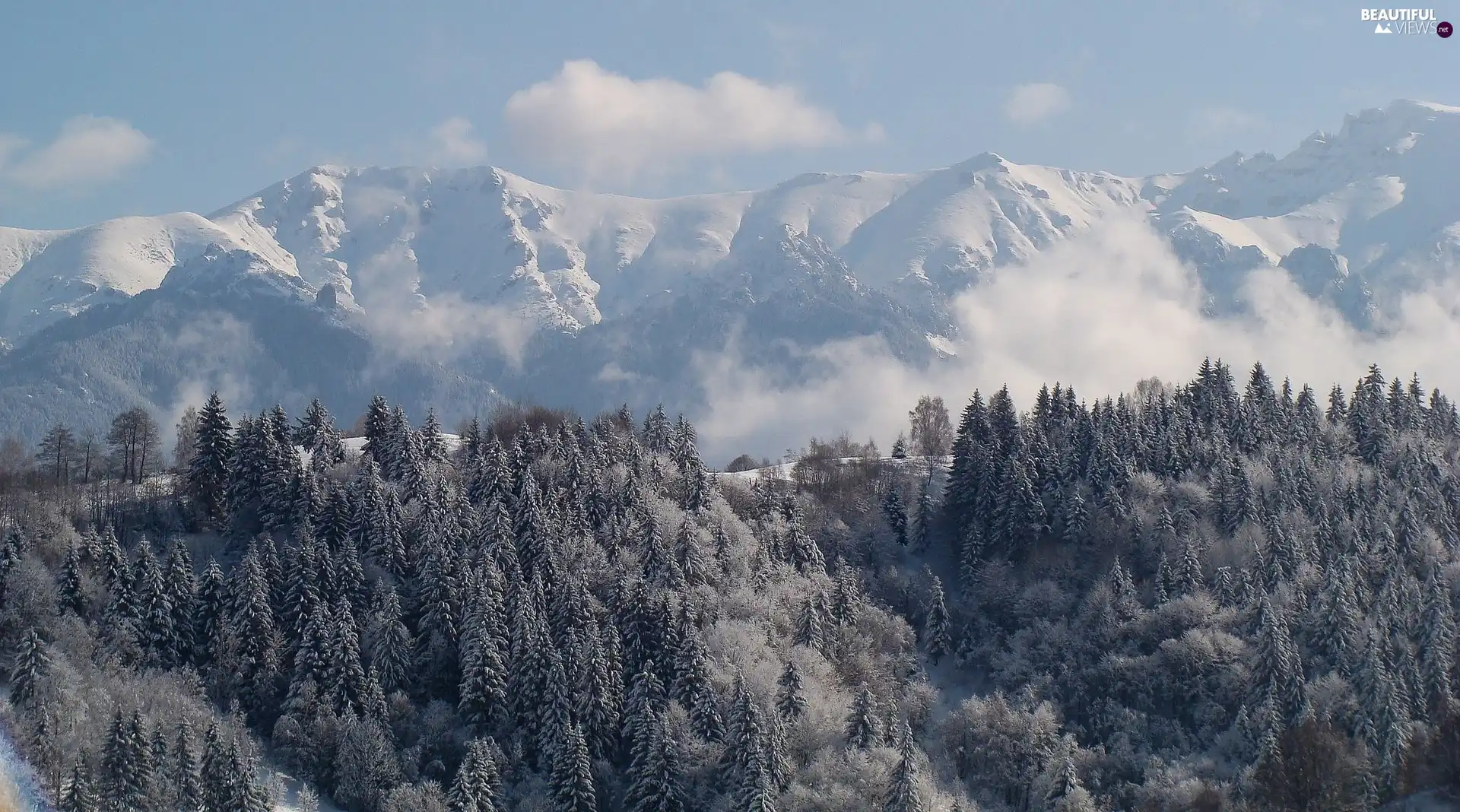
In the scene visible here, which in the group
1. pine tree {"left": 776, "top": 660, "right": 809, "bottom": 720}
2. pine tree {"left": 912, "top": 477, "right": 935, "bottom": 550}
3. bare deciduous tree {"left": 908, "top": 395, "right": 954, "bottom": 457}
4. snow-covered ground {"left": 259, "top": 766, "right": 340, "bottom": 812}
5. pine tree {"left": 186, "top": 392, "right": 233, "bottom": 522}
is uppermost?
bare deciduous tree {"left": 908, "top": 395, "right": 954, "bottom": 457}

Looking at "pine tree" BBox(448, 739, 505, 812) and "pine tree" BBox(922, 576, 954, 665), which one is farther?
"pine tree" BBox(922, 576, 954, 665)

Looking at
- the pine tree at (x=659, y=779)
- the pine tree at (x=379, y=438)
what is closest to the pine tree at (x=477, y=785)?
the pine tree at (x=659, y=779)

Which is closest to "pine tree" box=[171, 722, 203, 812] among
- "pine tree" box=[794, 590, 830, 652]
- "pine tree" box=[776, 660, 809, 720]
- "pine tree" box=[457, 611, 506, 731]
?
"pine tree" box=[457, 611, 506, 731]

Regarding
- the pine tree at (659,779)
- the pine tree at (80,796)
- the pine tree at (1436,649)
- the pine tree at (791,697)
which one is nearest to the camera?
the pine tree at (80,796)

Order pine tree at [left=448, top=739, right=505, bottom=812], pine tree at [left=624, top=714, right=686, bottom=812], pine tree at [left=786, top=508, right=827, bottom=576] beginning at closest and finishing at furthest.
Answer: pine tree at [left=448, top=739, right=505, bottom=812]
pine tree at [left=624, top=714, right=686, bottom=812]
pine tree at [left=786, top=508, right=827, bottom=576]

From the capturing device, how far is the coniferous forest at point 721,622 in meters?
93.6

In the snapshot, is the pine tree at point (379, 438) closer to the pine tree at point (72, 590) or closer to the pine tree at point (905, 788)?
the pine tree at point (72, 590)

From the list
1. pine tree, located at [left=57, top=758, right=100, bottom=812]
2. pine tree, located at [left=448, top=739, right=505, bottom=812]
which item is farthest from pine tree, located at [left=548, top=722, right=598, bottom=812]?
pine tree, located at [left=57, top=758, right=100, bottom=812]

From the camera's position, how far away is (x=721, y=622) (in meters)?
115

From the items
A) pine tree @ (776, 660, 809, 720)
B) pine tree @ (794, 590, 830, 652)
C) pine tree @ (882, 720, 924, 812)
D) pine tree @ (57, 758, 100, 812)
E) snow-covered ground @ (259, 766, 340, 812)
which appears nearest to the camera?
pine tree @ (57, 758, 100, 812)

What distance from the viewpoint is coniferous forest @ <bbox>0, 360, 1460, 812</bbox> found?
93625 millimetres

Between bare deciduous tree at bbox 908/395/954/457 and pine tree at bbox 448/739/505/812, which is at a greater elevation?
bare deciduous tree at bbox 908/395/954/457

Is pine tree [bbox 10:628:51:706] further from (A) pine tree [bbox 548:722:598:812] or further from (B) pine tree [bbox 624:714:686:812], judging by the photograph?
(B) pine tree [bbox 624:714:686:812]

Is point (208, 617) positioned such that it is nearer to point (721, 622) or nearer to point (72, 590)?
point (72, 590)
